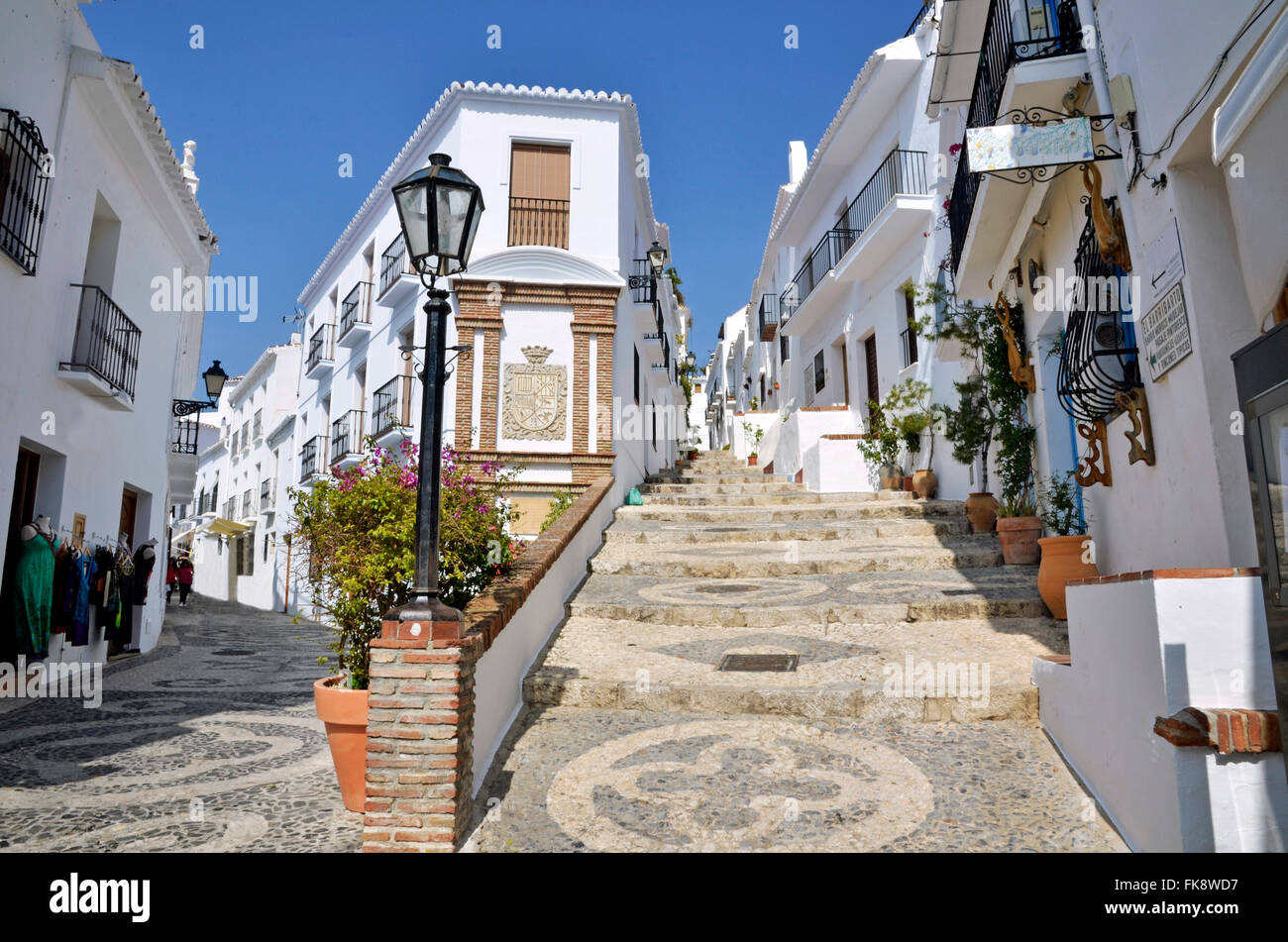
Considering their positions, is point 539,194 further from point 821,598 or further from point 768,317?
point 768,317

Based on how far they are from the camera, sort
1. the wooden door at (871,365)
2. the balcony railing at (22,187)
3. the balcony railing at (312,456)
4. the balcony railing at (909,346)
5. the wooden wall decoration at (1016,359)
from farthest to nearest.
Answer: the balcony railing at (312,456) → the wooden door at (871,365) → the balcony railing at (909,346) → the wooden wall decoration at (1016,359) → the balcony railing at (22,187)

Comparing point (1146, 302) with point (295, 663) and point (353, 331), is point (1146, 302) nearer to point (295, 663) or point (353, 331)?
point (295, 663)

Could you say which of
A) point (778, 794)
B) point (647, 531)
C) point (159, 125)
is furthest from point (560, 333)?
point (778, 794)

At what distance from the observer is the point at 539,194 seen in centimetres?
1419

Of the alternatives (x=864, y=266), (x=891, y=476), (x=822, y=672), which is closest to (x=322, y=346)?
(x=864, y=266)

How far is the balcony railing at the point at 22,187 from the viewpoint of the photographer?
23.0 ft

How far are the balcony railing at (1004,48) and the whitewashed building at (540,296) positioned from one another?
6.71 meters

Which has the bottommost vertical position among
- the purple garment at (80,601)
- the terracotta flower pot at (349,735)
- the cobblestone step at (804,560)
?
the terracotta flower pot at (349,735)

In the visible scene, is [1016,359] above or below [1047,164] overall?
below

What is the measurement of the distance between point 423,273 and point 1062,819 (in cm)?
411

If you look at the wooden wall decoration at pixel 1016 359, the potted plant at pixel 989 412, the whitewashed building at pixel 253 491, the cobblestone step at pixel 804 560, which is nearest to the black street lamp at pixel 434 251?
the cobblestone step at pixel 804 560

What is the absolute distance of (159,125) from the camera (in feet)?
32.1

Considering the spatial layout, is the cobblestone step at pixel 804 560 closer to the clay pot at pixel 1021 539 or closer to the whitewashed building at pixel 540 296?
the clay pot at pixel 1021 539

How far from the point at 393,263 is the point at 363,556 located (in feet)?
44.4
